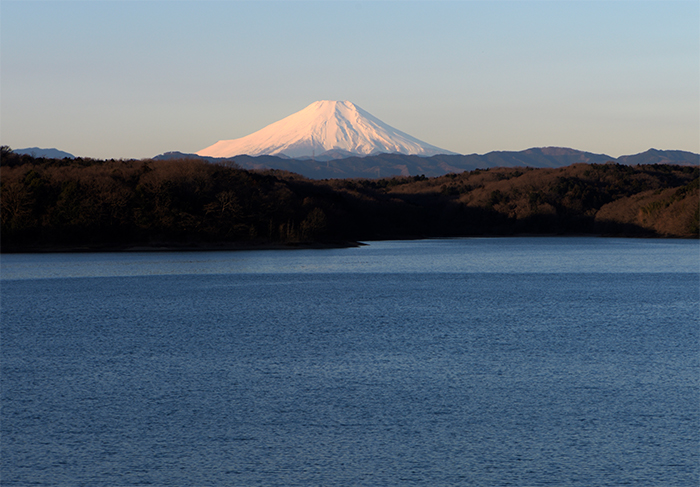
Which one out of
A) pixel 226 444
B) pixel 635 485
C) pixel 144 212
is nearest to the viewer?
pixel 635 485

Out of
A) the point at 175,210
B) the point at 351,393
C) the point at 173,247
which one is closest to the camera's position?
the point at 351,393

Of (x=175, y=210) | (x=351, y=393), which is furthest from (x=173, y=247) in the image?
(x=351, y=393)

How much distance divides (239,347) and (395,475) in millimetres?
11317

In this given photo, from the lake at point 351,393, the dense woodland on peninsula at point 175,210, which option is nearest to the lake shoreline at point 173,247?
the dense woodland on peninsula at point 175,210

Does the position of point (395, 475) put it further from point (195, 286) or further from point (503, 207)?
point (503, 207)

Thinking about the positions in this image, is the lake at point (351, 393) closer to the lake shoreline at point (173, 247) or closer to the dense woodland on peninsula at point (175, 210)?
the lake shoreline at point (173, 247)

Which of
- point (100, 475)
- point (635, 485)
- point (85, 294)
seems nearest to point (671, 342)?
point (635, 485)

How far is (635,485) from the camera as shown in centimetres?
949

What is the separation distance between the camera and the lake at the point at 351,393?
405 inches

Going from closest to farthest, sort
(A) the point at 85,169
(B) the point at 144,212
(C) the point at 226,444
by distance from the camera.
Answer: (C) the point at 226,444 → (B) the point at 144,212 → (A) the point at 85,169

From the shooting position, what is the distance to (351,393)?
14688 millimetres

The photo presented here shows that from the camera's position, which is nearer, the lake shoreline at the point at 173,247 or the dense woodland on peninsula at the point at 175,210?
the lake shoreline at the point at 173,247

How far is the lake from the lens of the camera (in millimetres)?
10281

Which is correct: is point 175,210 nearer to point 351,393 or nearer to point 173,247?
point 173,247
